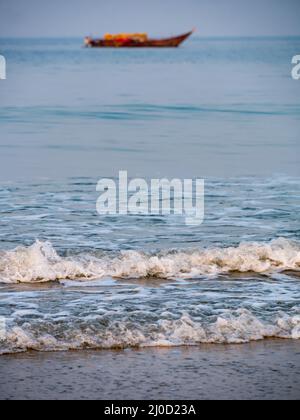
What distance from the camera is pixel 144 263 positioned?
882cm

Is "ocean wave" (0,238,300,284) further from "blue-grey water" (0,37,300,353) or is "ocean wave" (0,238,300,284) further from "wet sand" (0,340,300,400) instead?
"wet sand" (0,340,300,400)

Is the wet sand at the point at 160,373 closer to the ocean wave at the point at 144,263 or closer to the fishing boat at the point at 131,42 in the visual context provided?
the ocean wave at the point at 144,263

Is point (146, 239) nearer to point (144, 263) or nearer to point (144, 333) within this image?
point (144, 263)

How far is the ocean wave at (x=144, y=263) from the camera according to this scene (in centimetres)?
855

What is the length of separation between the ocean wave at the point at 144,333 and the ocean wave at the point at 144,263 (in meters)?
1.73

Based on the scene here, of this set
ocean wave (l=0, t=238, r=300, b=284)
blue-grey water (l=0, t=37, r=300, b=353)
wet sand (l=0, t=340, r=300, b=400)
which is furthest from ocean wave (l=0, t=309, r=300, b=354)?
ocean wave (l=0, t=238, r=300, b=284)

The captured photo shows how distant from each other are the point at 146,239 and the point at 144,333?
3692 mm

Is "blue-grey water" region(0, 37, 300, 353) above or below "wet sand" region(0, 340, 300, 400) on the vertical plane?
above

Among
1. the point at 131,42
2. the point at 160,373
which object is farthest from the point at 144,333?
the point at 131,42

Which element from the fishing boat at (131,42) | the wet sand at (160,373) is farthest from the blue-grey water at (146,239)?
the fishing boat at (131,42)

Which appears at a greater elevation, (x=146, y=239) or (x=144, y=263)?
(x=146, y=239)

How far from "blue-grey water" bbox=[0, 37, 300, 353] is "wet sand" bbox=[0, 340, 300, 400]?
211mm

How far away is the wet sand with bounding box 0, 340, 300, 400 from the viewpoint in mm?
5586

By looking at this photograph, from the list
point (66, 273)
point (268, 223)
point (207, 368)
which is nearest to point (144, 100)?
point (268, 223)
